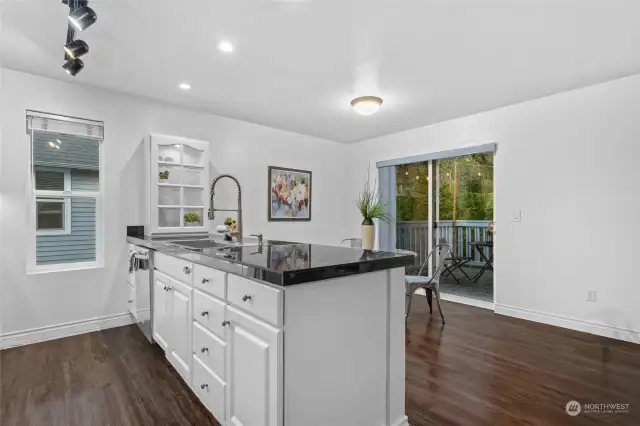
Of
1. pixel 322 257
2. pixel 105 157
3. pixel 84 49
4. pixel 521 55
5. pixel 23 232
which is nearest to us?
pixel 322 257

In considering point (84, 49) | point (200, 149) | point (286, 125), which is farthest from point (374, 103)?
point (84, 49)

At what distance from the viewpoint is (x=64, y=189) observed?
11.0ft

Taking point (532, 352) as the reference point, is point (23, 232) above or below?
above

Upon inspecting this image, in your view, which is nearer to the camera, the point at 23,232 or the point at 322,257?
the point at 322,257

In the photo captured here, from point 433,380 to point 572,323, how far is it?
2074 mm

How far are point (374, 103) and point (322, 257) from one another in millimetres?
2396

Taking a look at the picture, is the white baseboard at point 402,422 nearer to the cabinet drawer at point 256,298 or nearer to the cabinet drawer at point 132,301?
the cabinet drawer at point 256,298

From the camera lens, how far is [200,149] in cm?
382

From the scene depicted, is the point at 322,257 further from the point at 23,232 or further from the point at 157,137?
the point at 23,232

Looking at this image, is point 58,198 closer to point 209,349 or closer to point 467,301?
point 209,349

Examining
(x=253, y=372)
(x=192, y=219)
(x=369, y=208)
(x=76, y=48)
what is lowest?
(x=253, y=372)

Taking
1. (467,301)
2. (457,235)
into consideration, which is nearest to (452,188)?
(457,235)

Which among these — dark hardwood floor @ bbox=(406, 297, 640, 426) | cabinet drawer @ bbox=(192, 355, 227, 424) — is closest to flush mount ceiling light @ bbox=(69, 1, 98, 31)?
cabinet drawer @ bbox=(192, 355, 227, 424)

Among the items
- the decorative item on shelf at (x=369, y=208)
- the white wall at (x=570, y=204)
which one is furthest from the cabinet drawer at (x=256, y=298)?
the white wall at (x=570, y=204)
